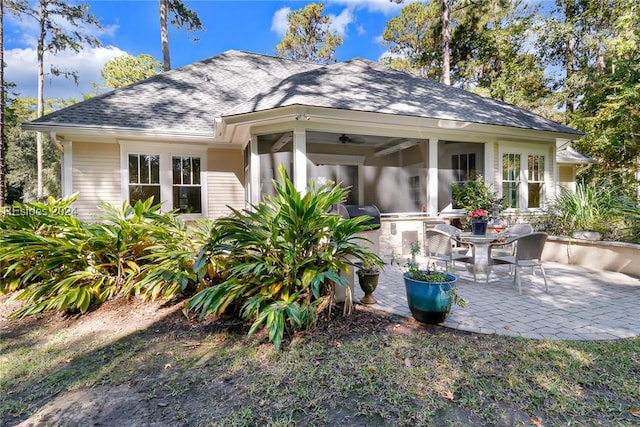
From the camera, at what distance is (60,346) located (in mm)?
3139

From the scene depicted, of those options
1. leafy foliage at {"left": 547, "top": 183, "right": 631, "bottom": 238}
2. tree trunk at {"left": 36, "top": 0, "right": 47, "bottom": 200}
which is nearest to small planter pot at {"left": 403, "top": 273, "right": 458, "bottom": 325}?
leafy foliage at {"left": 547, "top": 183, "right": 631, "bottom": 238}

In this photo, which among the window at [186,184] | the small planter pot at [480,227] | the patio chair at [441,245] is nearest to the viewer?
the patio chair at [441,245]

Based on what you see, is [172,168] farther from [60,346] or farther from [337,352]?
[337,352]

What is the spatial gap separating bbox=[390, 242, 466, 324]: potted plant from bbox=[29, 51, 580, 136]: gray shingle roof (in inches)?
139

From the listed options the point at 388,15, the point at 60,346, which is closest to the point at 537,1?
the point at 388,15

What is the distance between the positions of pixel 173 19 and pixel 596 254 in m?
16.9

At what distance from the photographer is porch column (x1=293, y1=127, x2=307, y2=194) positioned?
6.03 meters

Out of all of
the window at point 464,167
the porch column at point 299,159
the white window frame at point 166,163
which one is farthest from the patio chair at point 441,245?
the white window frame at point 166,163

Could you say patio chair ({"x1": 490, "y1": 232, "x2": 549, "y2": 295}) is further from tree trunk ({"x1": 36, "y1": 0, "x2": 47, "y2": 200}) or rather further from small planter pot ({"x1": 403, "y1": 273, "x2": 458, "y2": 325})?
tree trunk ({"x1": 36, "y1": 0, "x2": 47, "y2": 200})

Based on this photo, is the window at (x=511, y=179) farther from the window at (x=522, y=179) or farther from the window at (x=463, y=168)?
the window at (x=463, y=168)

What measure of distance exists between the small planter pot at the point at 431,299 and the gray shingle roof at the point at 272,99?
3.60 meters

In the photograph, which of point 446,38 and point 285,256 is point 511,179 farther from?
point 446,38

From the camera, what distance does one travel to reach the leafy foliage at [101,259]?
3.75 m

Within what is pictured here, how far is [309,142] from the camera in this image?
7883mm
